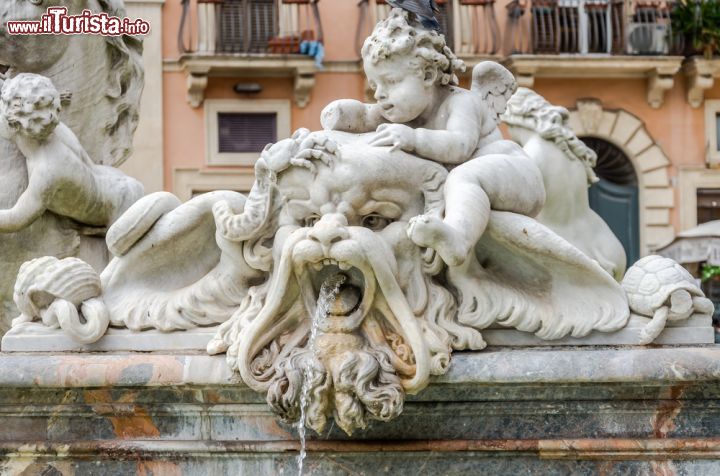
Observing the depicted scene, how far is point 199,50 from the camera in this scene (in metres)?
24.5

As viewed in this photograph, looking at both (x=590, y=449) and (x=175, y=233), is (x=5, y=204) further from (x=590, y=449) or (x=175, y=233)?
(x=590, y=449)

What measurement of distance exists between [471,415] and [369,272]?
1.50 ft

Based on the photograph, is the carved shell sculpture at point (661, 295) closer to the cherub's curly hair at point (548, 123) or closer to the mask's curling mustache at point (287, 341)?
the mask's curling mustache at point (287, 341)

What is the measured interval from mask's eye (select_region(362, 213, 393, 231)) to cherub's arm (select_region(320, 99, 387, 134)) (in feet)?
0.97

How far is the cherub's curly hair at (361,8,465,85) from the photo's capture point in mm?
4434

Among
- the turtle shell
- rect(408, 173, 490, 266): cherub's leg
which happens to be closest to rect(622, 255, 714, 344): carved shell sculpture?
the turtle shell

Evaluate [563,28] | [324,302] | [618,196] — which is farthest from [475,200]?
[563,28]

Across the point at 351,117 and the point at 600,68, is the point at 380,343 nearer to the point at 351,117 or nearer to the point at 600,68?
the point at 351,117

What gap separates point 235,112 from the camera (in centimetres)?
2480

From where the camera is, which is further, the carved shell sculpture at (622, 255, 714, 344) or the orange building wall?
the orange building wall

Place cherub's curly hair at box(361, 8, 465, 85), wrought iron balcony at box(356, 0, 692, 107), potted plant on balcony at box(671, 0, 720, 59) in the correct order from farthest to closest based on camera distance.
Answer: wrought iron balcony at box(356, 0, 692, 107) → potted plant on balcony at box(671, 0, 720, 59) → cherub's curly hair at box(361, 8, 465, 85)

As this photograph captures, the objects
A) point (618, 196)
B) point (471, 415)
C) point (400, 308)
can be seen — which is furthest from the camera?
point (618, 196)

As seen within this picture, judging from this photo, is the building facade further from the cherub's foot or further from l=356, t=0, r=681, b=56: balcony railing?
the cherub's foot

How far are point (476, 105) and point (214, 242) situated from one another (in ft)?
2.55
